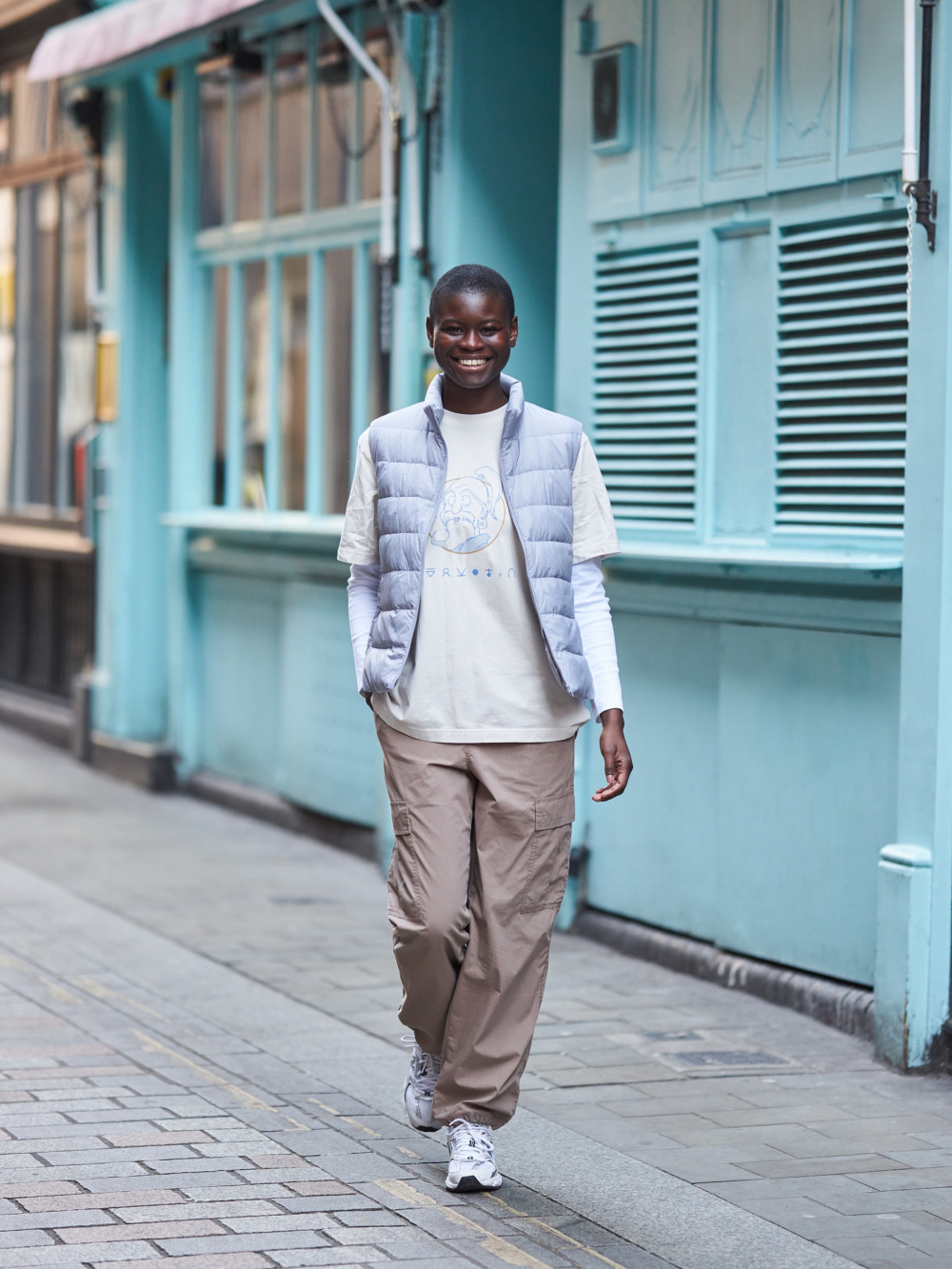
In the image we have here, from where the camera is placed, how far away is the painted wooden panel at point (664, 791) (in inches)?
280

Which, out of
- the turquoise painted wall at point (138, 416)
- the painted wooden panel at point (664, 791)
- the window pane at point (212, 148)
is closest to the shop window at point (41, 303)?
the turquoise painted wall at point (138, 416)

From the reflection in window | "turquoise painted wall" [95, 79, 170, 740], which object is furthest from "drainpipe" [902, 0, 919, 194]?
"turquoise painted wall" [95, 79, 170, 740]

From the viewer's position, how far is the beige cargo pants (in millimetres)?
4590

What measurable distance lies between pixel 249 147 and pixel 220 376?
1.17m

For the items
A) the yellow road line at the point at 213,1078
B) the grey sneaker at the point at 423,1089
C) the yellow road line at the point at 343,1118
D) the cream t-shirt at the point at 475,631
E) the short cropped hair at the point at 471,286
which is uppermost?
the short cropped hair at the point at 471,286

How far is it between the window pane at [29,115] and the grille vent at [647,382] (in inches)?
259

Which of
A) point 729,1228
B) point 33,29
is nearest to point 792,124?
point 729,1228

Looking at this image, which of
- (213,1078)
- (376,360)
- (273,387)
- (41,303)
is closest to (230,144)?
(273,387)

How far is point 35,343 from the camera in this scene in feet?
44.4

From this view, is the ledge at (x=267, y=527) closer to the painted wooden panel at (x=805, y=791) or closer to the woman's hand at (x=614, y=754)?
the painted wooden panel at (x=805, y=791)

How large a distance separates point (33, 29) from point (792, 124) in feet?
25.2

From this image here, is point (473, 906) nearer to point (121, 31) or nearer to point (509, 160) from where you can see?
point (509, 160)

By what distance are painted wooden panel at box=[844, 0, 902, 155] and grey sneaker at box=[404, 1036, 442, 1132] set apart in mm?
2973

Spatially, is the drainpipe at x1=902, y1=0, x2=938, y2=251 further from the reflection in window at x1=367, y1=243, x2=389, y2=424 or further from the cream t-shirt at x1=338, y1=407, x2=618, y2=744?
the reflection in window at x1=367, y1=243, x2=389, y2=424
